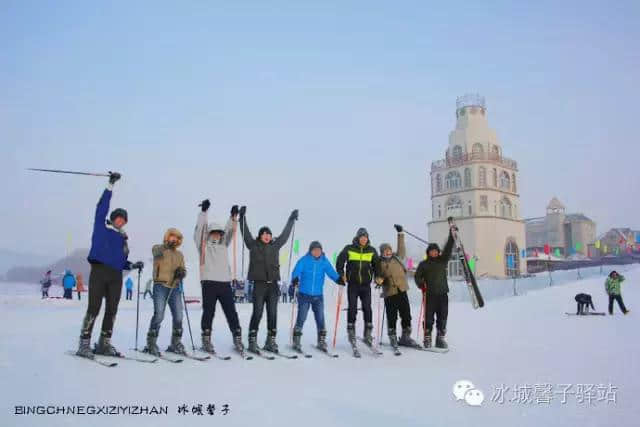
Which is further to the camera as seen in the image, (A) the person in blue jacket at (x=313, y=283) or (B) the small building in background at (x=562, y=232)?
(B) the small building in background at (x=562, y=232)

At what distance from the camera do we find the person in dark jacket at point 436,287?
28.5 ft

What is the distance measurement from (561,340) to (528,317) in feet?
17.9

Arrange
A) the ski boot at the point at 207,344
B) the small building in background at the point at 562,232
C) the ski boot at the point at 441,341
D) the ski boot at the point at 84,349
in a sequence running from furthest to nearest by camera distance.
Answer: the small building in background at the point at 562,232, the ski boot at the point at 441,341, the ski boot at the point at 207,344, the ski boot at the point at 84,349

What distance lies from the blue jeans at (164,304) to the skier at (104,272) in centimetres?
52

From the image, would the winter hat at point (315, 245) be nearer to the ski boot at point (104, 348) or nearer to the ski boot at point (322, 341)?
the ski boot at point (322, 341)

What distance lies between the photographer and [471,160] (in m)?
46.2

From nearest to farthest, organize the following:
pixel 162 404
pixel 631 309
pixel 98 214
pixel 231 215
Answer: pixel 162 404 < pixel 98 214 < pixel 231 215 < pixel 631 309

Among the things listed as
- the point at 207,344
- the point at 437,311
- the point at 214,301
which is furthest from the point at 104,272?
the point at 437,311

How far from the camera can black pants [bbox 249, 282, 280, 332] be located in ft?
25.3

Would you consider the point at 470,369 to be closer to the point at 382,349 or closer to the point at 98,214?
the point at 382,349

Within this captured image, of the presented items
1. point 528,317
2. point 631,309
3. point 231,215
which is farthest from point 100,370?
point 631,309

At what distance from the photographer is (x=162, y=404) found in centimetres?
483

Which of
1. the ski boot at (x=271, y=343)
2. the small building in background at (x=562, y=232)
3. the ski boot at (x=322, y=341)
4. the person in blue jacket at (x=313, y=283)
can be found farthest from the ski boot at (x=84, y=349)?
the small building in background at (x=562, y=232)

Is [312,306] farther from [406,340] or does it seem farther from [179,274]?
[179,274]
